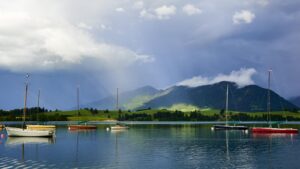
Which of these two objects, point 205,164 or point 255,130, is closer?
point 205,164

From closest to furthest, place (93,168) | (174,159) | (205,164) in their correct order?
(93,168) → (205,164) → (174,159)

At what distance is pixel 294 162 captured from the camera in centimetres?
6794

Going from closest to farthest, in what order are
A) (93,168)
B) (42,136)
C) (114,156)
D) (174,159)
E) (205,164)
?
(93,168) → (205,164) → (174,159) → (114,156) → (42,136)

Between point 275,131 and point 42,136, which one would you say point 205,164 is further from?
point 275,131

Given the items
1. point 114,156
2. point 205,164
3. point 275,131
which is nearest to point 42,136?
point 114,156

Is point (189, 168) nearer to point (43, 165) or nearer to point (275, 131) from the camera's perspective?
point (43, 165)

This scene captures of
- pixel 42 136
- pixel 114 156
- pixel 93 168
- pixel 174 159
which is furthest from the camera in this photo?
pixel 42 136

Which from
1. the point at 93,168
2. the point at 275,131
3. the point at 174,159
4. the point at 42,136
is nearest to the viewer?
the point at 93,168

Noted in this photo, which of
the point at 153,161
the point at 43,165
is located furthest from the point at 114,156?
the point at 43,165

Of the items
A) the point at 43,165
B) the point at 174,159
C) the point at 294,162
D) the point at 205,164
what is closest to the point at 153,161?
the point at 174,159

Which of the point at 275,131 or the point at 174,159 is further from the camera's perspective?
the point at 275,131

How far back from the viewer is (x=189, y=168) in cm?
6091

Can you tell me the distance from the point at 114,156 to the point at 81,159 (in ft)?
23.7

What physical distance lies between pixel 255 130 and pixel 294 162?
4270 inches
